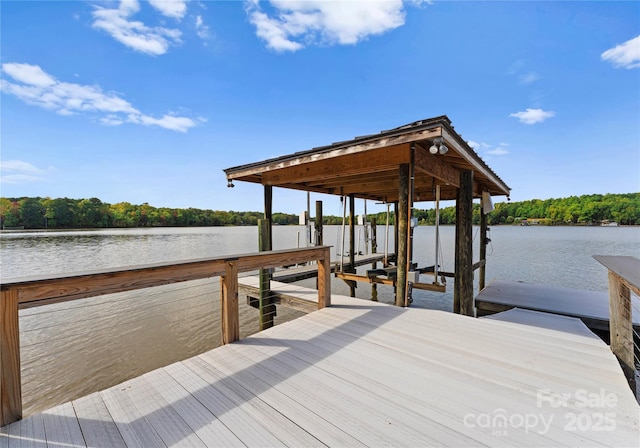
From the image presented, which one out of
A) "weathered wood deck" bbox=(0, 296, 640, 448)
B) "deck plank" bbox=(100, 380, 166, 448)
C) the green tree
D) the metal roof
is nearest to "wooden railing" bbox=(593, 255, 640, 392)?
"weathered wood deck" bbox=(0, 296, 640, 448)

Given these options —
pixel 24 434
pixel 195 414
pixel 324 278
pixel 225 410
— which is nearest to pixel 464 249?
pixel 324 278

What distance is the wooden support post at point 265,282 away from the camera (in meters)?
4.53

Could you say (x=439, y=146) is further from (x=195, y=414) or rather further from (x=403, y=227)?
(x=195, y=414)

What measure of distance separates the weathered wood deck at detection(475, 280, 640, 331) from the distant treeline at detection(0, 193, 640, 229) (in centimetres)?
2462

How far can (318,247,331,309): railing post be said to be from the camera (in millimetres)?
3559

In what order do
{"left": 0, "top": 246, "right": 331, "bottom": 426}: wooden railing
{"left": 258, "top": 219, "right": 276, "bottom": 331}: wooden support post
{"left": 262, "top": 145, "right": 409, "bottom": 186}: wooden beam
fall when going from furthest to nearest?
1. {"left": 258, "top": 219, "right": 276, "bottom": 331}: wooden support post
2. {"left": 262, "top": 145, "right": 409, "bottom": 186}: wooden beam
3. {"left": 0, "top": 246, "right": 331, "bottom": 426}: wooden railing

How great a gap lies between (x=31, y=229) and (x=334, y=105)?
49.8 metres

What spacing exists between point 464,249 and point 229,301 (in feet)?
14.4

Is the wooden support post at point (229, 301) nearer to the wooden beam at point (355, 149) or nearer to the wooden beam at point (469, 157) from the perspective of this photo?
the wooden beam at point (355, 149)

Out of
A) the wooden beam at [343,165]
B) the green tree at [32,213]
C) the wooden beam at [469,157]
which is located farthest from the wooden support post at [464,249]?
the green tree at [32,213]

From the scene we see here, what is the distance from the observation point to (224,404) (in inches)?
64.7

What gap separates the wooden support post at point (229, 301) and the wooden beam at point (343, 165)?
2.10 metres

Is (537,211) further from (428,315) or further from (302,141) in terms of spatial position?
(428,315)

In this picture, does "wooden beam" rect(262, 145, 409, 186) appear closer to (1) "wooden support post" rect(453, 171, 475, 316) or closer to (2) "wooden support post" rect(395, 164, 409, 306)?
(2) "wooden support post" rect(395, 164, 409, 306)
